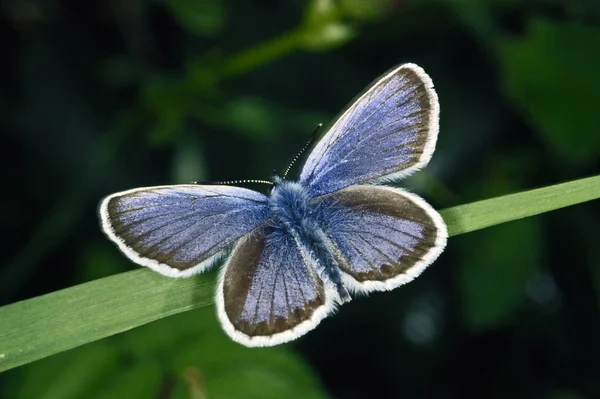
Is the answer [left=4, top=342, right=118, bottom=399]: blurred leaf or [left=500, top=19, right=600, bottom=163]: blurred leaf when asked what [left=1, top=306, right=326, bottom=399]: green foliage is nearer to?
[left=4, top=342, right=118, bottom=399]: blurred leaf

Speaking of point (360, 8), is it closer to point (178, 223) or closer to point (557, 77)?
point (557, 77)

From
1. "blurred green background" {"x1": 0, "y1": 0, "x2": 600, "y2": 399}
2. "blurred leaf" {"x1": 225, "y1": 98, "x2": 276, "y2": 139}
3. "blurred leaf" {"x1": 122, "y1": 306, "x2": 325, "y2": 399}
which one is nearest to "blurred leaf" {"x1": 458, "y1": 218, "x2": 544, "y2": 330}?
"blurred green background" {"x1": 0, "y1": 0, "x2": 600, "y2": 399}

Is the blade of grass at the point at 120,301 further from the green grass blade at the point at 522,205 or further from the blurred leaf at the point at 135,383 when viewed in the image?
the blurred leaf at the point at 135,383

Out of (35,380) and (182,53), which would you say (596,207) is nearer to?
(182,53)

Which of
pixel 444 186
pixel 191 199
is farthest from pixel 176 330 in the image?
pixel 444 186

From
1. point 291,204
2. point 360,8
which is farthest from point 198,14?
point 291,204

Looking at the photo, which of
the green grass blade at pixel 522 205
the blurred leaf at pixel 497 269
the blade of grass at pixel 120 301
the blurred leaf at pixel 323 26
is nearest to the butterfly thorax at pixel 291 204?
the blade of grass at pixel 120 301
